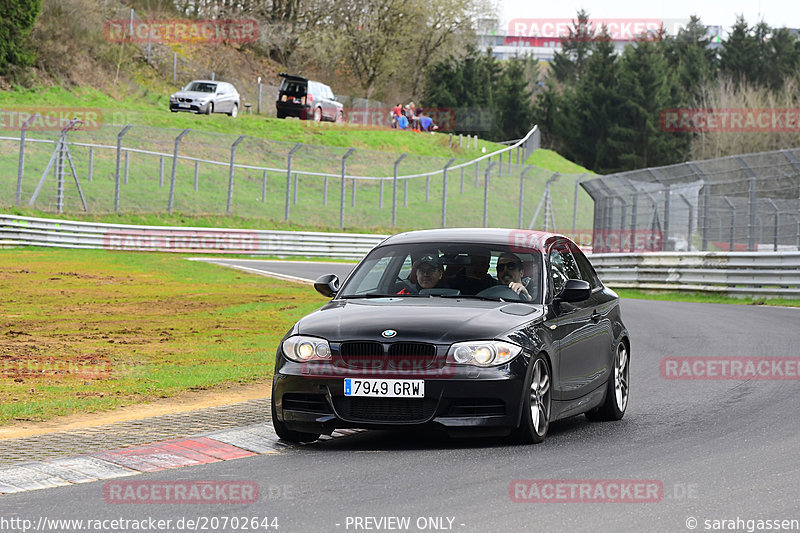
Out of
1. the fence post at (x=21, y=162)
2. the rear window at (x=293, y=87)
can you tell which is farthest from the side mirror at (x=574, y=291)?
the rear window at (x=293, y=87)

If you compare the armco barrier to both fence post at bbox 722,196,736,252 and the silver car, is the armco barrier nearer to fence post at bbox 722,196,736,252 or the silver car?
fence post at bbox 722,196,736,252

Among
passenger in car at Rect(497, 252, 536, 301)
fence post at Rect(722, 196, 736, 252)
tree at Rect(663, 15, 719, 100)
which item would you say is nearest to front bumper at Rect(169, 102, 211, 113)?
fence post at Rect(722, 196, 736, 252)

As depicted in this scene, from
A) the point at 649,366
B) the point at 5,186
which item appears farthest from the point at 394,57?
the point at 649,366

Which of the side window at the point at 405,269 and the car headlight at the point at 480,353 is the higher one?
the side window at the point at 405,269

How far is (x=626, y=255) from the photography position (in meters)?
31.1

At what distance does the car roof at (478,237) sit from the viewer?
9.26 m

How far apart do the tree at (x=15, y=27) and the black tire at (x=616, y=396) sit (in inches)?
1756

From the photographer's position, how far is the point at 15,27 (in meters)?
50.3

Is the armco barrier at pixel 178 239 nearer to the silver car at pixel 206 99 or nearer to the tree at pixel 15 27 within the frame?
the silver car at pixel 206 99

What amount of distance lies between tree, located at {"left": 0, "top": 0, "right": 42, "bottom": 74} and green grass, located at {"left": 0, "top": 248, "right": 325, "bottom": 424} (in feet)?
68.9

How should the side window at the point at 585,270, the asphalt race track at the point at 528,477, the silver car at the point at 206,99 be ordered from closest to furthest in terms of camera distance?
the asphalt race track at the point at 528,477
the side window at the point at 585,270
the silver car at the point at 206,99

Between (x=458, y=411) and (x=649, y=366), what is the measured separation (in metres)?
6.25

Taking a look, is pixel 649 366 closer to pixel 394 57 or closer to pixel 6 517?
pixel 6 517

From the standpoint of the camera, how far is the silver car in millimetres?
55781
